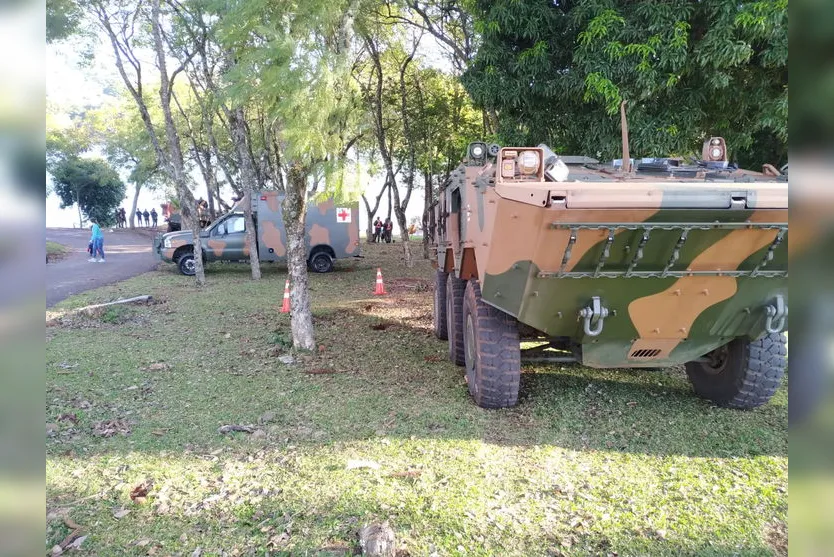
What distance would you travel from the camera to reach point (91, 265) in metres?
16.8

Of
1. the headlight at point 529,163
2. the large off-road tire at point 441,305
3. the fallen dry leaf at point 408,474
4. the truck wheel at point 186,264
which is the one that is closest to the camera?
the fallen dry leaf at point 408,474

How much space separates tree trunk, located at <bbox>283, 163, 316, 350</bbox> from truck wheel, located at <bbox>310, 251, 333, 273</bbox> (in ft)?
29.9

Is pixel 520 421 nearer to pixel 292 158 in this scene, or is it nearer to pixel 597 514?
pixel 597 514

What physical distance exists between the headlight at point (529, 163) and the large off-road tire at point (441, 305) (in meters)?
3.68

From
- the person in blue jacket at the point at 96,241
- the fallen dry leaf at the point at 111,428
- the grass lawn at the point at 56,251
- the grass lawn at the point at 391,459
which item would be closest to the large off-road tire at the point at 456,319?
the grass lawn at the point at 391,459

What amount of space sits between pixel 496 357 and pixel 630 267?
4.35 ft

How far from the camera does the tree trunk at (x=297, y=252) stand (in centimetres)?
641

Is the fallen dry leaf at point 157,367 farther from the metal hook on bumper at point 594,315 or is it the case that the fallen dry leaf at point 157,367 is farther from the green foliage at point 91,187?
the green foliage at point 91,187

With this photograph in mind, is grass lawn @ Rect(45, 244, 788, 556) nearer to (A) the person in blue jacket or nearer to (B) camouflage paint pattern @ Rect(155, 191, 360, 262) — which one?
(B) camouflage paint pattern @ Rect(155, 191, 360, 262)

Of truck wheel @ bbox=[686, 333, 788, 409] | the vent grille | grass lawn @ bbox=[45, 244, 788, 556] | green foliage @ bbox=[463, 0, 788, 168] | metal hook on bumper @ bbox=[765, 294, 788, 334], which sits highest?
green foliage @ bbox=[463, 0, 788, 168]

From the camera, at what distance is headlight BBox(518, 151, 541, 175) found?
3.91 m

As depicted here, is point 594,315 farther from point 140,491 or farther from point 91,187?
point 91,187

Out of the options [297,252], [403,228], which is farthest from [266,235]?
[297,252]

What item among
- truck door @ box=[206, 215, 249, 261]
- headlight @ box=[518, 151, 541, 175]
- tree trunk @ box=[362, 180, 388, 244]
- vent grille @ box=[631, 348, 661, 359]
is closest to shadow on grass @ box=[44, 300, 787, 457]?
vent grille @ box=[631, 348, 661, 359]
